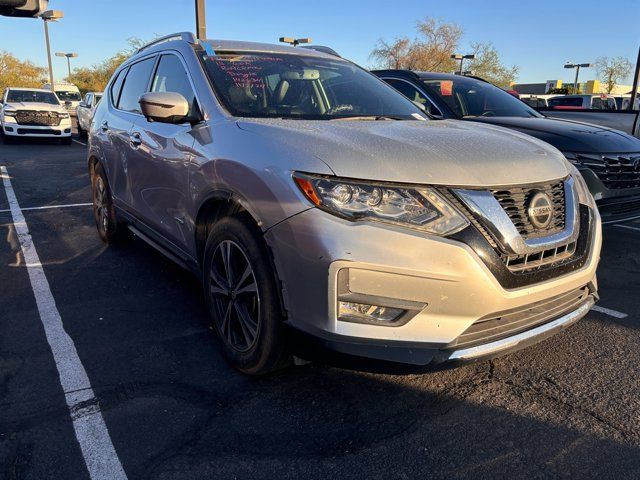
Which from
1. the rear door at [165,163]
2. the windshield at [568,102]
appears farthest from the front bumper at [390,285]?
the windshield at [568,102]

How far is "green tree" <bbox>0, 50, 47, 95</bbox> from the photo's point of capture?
2153 inches

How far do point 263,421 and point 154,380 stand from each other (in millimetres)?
708

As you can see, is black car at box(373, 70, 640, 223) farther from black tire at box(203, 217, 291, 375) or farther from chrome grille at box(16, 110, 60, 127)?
chrome grille at box(16, 110, 60, 127)

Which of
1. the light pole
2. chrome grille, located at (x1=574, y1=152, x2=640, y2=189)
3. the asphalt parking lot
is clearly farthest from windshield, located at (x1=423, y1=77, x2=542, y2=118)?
the light pole

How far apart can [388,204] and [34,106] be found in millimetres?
17650

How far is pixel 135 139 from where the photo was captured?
3.93m

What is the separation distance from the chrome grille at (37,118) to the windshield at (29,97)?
1074 millimetres

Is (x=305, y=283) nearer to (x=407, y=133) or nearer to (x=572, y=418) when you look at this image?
(x=407, y=133)

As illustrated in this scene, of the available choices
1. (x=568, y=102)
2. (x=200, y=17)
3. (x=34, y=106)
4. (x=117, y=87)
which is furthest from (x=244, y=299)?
(x=568, y=102)

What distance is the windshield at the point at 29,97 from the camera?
57.2ft

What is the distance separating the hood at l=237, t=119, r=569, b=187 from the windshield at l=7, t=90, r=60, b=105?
1774cm

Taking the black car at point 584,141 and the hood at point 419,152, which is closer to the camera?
the hood at point 419,152

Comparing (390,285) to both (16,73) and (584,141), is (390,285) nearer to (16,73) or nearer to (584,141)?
(584,141)

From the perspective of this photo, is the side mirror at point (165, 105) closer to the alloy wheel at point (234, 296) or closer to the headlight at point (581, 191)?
the alloy wheel at point (234, 296)
